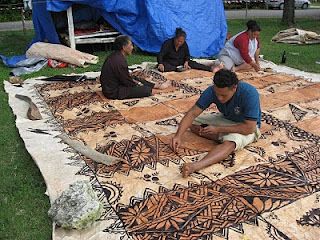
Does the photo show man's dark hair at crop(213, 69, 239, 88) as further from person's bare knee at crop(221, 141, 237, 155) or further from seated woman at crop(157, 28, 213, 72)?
seated woman at crop(157, 28, 213, 72)

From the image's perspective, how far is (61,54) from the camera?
7.88 meters

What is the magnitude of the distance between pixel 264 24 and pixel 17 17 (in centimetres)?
1315

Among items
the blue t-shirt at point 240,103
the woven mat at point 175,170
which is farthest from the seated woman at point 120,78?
the blue t-shirt at point 240,103

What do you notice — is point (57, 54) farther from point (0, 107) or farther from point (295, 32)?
point (295, 32)

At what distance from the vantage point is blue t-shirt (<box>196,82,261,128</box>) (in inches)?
133

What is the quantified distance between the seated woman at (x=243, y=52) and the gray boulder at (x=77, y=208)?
15.2 feet

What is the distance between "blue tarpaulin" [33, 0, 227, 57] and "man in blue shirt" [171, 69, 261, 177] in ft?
17.6

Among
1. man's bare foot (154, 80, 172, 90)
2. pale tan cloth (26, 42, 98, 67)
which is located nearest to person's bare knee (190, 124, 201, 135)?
man's bare foot (154, 80, 172, 90)

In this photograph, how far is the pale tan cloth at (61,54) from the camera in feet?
25.5

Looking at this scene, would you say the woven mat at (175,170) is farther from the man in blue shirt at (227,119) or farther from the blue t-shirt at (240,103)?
the blue t-shirt at (240,103)

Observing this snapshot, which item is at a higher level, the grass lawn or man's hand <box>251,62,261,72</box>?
man's hand <box>251,62,261,72</box>

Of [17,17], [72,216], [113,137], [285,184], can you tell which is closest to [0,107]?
[113,137]

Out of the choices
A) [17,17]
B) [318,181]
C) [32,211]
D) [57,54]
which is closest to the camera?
[32,211]

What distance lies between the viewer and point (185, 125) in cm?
364
